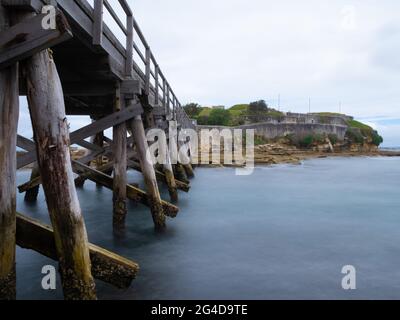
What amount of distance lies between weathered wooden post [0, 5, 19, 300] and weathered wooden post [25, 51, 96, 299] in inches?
6.4

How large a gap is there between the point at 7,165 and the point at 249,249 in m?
5.71

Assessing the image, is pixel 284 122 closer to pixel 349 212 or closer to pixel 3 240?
pixel 349 212

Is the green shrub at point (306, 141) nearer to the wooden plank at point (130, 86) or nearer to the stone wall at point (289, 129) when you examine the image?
the stone wall at point (289, 129)

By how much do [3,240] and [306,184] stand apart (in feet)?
64.4

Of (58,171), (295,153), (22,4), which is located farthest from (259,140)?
(22,4)

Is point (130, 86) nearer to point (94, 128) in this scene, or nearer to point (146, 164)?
point (94, 128)

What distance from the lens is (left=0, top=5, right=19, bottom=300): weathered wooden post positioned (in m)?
3.33

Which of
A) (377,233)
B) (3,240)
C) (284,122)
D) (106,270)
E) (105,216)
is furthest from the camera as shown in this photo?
(284,122)

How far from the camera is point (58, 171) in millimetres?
3566

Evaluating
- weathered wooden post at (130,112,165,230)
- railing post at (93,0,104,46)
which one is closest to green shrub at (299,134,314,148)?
weathered wooden post at (130,112,165,230)

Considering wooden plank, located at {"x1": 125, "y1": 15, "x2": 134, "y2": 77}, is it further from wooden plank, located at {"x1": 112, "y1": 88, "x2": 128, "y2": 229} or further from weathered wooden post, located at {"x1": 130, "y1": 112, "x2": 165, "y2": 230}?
weathered wooden post, located at {"x1": 130, "y1": 112, "x2": 165, "y2": 230}

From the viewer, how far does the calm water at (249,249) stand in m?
5.77

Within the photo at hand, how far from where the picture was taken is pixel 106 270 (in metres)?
4.01

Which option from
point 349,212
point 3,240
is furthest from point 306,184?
point 3,240
